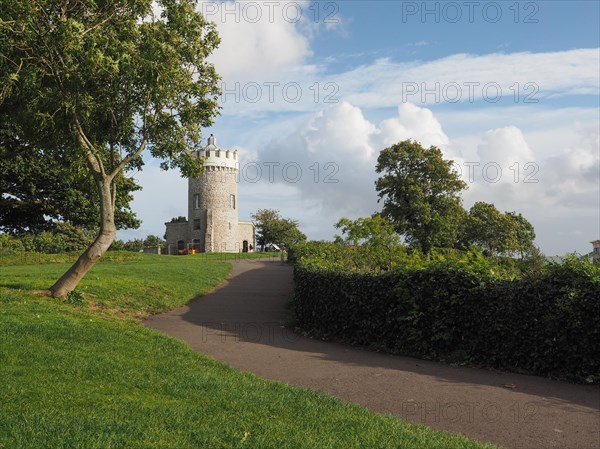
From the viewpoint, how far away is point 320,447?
16.2 ft

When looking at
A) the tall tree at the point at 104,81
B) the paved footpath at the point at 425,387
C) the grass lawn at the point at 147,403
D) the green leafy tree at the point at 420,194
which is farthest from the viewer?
the green leafy tree at the point at 420,194

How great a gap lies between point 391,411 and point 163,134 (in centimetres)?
1228

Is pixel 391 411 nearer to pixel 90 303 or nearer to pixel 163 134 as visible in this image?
pixel 90 303

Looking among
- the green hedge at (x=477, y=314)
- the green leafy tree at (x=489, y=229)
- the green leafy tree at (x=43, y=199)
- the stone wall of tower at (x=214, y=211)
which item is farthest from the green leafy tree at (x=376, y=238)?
the stone wall of tower at (x=214, y=211)

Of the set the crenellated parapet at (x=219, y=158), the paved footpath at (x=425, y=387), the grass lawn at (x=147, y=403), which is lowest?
the paved footpath at (x=425, y=387)

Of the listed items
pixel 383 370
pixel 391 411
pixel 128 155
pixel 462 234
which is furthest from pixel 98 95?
pixel 462 234

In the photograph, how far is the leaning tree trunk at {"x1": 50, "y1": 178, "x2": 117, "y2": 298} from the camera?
50.8 ft

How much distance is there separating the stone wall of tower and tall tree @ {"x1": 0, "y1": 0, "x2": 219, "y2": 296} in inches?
2191

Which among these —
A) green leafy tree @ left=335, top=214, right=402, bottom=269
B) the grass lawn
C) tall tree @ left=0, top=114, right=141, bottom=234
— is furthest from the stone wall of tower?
the grass lawn

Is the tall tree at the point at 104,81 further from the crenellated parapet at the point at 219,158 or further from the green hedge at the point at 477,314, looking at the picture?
the crenellated parapet at the point at 219,158

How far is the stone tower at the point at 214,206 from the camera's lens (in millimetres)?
73688

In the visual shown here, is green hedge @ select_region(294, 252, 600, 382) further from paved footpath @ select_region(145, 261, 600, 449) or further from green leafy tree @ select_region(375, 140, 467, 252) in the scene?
green leafy tree @ select_region(375, 140, 467, 252)

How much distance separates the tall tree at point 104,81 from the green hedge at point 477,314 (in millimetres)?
7035

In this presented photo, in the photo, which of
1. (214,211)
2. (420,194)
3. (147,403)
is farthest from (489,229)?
(147,403)
